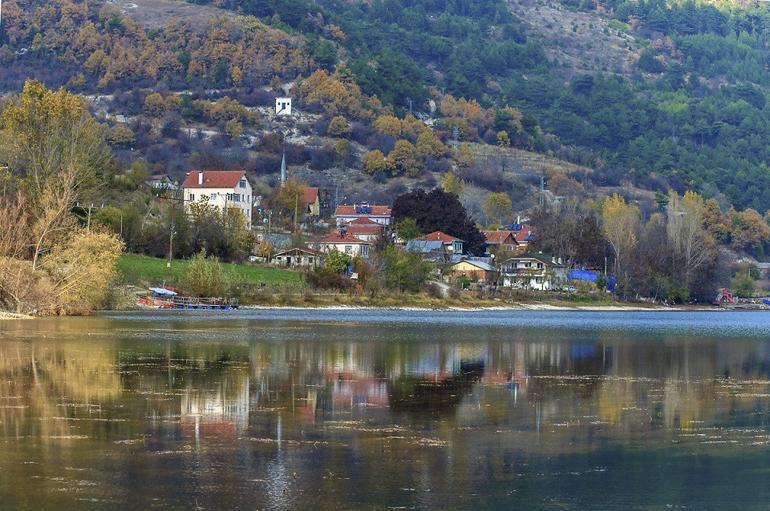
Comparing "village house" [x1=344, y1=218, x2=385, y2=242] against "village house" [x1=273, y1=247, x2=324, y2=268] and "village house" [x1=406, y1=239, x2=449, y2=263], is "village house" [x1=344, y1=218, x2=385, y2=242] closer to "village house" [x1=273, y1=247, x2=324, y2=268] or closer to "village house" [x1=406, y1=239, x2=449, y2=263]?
"village house" [x1=406, y1=239, x2=449, y2=263]

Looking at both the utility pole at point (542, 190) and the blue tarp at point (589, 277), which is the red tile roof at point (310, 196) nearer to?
the utility pole at point (542, 190)

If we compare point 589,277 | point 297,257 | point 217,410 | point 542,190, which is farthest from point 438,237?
point 217,410

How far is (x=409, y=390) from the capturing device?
2953 centimetres

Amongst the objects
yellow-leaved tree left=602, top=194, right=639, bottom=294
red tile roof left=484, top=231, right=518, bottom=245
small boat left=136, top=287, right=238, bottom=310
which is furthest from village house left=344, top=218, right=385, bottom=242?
small boat left=136, top=287, right=238, bottom=310

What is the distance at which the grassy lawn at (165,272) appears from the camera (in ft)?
254

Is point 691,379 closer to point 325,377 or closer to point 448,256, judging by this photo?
point 325,377

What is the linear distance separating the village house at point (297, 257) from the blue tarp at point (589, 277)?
2867cm

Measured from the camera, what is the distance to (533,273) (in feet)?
382

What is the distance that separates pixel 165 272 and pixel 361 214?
215ft

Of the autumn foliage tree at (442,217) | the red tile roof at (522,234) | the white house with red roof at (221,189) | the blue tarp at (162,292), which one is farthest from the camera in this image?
the red tile roof at (522,234)

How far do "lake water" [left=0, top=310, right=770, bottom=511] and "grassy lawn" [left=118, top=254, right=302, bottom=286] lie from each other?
34020 mm

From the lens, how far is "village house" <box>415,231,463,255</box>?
11912 cm

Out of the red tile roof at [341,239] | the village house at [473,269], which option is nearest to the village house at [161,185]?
the red tile roof at [341,239]

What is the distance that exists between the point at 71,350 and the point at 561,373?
14004 mm
